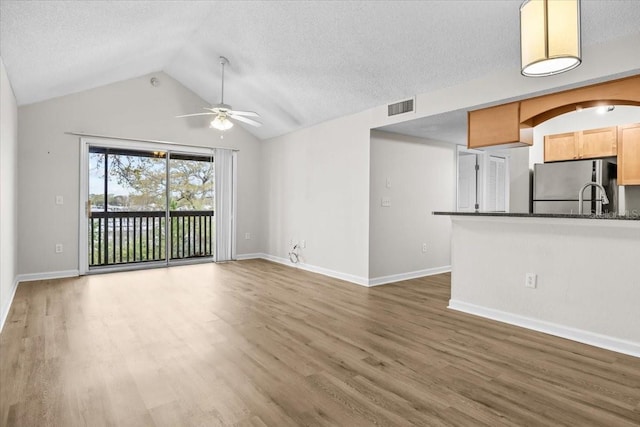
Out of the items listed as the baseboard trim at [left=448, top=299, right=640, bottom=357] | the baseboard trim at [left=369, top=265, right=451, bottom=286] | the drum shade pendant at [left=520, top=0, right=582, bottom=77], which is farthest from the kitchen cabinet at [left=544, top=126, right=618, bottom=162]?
the drum shade pendant at [left=520, top=0, right=582, bottom=77]

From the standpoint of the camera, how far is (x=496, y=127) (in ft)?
12.2

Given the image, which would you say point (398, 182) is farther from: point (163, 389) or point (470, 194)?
point (163, 389)

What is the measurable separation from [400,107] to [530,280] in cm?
241

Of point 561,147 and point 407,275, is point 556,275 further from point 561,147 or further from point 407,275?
point 561,147

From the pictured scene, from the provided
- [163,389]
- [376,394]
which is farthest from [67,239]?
[376,394]

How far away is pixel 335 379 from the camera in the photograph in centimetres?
227

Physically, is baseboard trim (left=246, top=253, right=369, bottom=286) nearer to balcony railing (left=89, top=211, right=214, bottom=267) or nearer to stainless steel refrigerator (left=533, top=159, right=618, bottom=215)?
balcony railing (left=89, top=211, right=214, bottom=267)

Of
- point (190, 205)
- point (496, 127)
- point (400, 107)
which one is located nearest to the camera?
point (496, 127)

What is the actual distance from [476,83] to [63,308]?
482 centimetres

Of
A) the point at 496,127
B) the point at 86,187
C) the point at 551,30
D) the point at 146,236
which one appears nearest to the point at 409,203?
the point at 496,127

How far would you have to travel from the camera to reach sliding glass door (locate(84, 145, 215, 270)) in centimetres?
600

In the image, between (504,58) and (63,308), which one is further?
(63,308)

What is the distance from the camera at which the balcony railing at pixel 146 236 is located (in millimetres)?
6154

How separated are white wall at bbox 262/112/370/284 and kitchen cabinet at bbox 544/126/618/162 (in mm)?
2768
